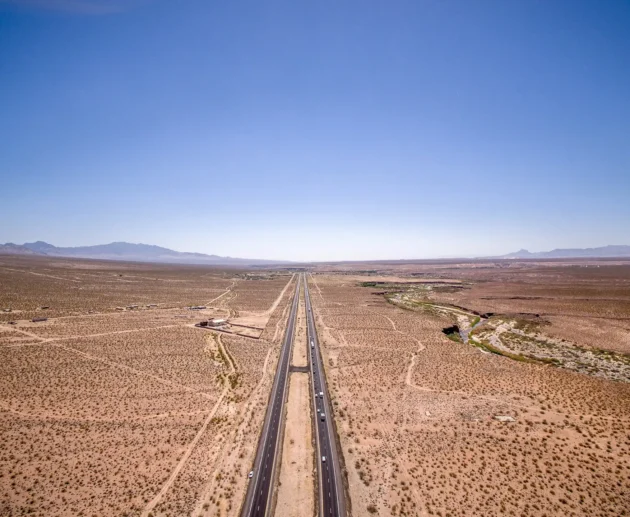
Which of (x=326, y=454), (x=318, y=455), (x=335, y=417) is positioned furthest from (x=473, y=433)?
(x=318, y=455)

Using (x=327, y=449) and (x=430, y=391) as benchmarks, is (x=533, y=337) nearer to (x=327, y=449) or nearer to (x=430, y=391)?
(x=430, y=391)

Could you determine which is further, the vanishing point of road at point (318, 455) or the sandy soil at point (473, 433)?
the sandy soil at point (473, 433)

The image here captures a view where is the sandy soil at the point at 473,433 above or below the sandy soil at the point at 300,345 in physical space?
below

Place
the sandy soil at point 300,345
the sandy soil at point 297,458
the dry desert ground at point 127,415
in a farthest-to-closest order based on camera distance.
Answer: the sandy soil at point 300,345
the dry desert ground at point 127,415
the sandy soil at point 297,458

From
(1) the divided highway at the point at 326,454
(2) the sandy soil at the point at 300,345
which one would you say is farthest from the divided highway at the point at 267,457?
(2) the sandy soil at the point at 300,345

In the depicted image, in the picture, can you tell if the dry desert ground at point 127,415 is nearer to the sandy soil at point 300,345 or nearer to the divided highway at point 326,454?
the sandy soil at point 300,345

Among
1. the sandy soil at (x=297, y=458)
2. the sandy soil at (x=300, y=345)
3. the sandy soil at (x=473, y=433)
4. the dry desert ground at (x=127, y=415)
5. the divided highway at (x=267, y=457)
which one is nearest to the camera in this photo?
the divided highway at (x=267, y=457)

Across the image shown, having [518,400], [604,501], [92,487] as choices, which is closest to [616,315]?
[518,400]
